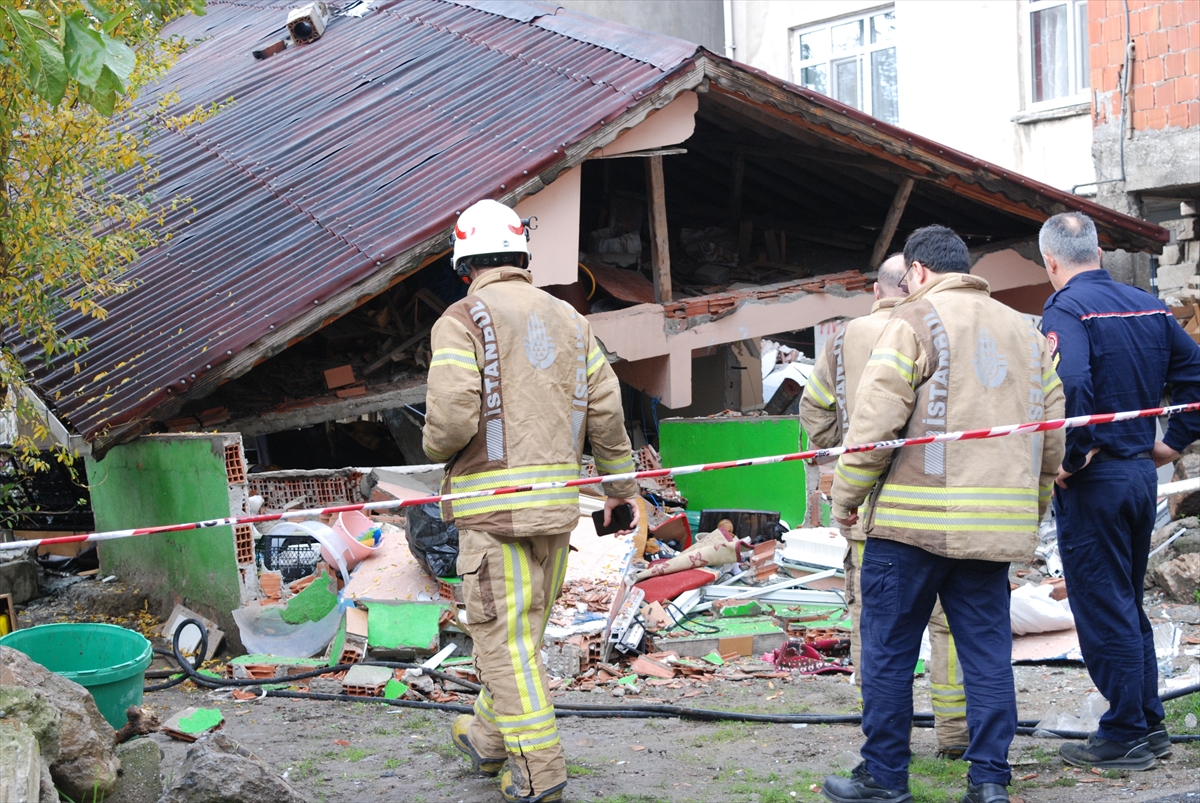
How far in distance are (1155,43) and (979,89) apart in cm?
494

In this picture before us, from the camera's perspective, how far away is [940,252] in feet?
13.1

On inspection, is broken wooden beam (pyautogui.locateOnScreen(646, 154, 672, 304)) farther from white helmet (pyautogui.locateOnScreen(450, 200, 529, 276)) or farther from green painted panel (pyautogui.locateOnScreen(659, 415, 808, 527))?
white helmet (pyautogui.locateOnScreen(450, 200, 529, 276))

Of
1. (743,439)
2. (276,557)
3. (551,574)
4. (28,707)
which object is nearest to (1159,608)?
(743,439)

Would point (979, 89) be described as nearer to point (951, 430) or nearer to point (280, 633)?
point (280, 633)

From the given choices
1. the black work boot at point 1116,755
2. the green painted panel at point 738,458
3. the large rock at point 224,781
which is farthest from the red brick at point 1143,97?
the large rock at point 224,781

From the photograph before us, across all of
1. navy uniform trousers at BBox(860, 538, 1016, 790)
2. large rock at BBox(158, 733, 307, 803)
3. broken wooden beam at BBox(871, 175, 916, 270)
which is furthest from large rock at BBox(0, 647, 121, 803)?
broken wooden beam at BBox(871, 175, 916, 270)

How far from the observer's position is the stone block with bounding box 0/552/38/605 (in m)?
8.44

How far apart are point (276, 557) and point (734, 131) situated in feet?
18.1

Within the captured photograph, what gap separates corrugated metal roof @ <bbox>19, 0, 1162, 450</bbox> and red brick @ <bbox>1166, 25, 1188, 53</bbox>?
1.60m

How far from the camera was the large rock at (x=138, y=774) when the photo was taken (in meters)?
3.85

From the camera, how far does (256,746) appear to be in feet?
16.2

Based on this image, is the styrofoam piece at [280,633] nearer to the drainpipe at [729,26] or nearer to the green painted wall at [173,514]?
the green painted wall at [173,514]

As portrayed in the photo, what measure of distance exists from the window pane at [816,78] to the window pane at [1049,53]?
3838 millimetres

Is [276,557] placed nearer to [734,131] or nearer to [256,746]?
[256,746]
